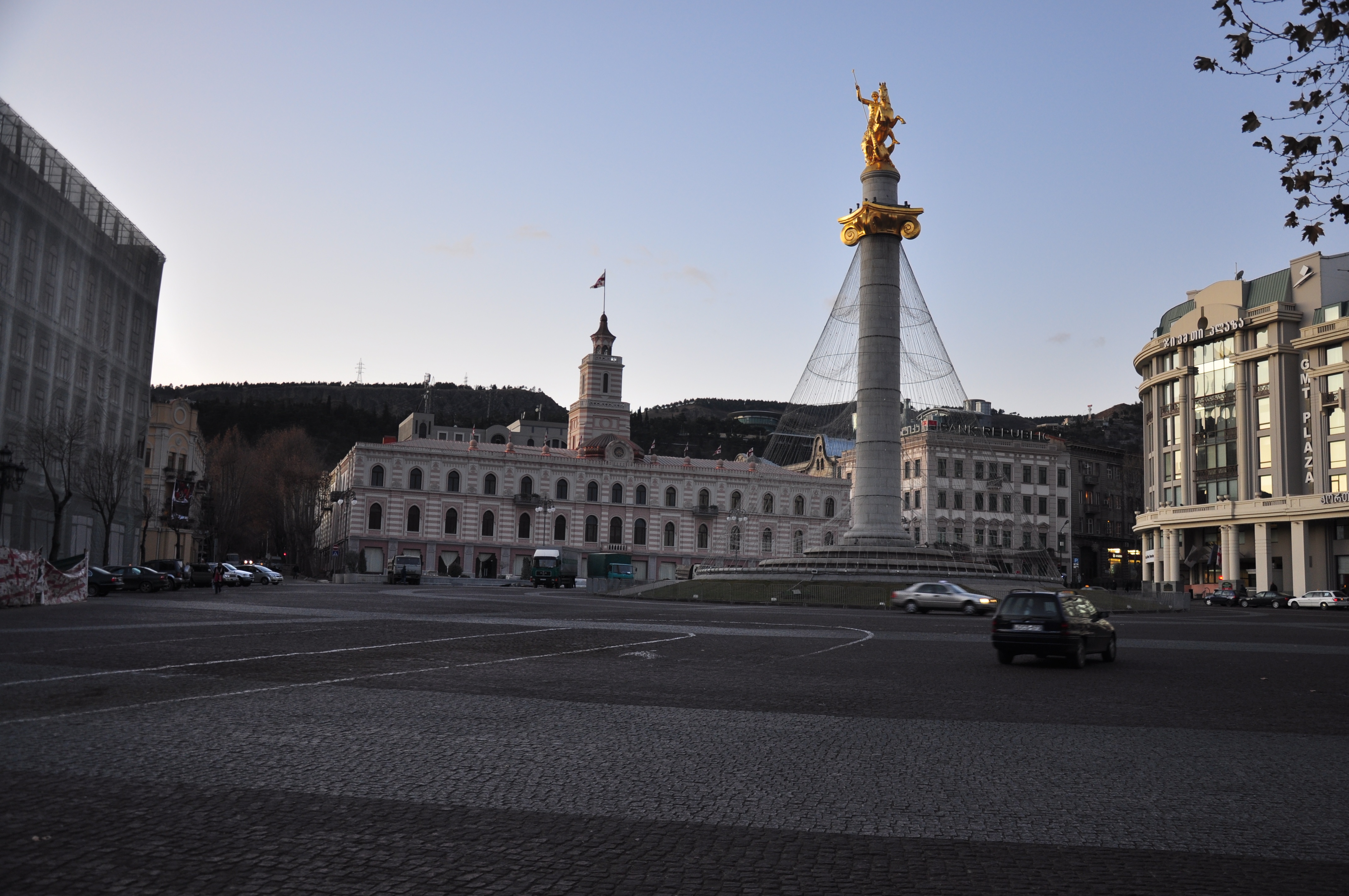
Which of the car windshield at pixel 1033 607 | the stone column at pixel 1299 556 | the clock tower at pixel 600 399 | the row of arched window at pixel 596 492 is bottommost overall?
the car windshield at pixel 1033 607

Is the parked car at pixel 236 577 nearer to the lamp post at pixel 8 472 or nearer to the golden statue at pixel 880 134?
the lamp post at pixel 8 472

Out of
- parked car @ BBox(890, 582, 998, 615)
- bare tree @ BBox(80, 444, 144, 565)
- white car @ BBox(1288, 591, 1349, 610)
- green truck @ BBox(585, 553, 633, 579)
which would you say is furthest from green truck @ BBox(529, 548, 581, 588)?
white car @ BBox(1288, 591, 1349, 610)

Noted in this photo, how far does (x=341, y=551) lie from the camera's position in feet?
295

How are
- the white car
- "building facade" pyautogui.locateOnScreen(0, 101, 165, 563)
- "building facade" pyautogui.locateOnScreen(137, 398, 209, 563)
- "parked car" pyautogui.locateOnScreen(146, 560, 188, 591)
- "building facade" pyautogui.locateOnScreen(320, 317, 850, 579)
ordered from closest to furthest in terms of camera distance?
"building facade" pyautogui.locateOnScreen(0, 101, 165, 563), "parked car" pyautogui.locateOnScreen(146, 560, 188, 591), the white car, "building facade" pyautogui.locateOnScreen(137, 398, 209, 563), "building facade" pyautogui.locateOnScreen(320, 317, 850, 579)

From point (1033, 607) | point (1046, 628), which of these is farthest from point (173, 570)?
point (1046, 628)

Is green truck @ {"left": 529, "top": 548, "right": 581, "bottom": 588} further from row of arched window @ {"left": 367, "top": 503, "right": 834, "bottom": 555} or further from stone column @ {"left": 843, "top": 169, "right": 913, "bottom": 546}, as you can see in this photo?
stone column @ {"left": 843, "top": 169, "right": 913, "bottom": 546}

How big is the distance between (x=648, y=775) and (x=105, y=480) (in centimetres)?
4879

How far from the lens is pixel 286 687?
12.9 m

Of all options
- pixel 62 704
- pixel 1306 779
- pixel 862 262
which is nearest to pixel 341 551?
pixel 862 262

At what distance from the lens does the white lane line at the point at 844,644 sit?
64.6ft

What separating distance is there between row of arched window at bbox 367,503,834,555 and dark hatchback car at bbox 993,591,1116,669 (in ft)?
220

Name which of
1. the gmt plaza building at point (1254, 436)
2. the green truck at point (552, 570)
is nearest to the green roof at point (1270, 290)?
the gmt plaza building at point (1254, 436)

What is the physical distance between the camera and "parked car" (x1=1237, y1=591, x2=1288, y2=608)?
6450 centimetres

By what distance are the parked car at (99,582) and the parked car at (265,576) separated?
19.7m
